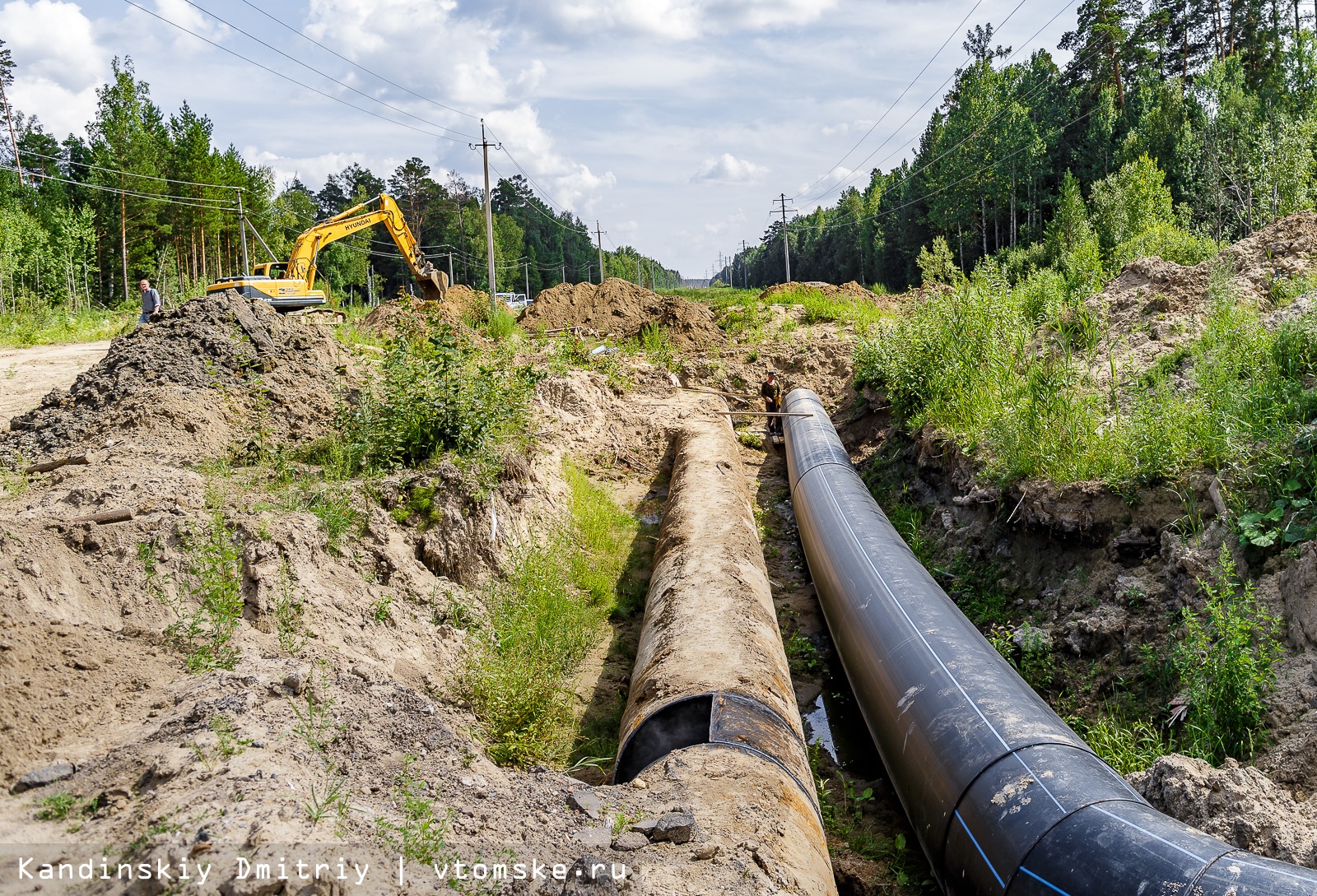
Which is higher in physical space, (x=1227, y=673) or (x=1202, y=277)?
(x=1202, y=277)

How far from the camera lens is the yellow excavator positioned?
44.3 feet

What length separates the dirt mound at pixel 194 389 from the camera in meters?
6.41

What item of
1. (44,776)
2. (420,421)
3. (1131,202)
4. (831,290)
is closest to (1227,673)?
(44,776)

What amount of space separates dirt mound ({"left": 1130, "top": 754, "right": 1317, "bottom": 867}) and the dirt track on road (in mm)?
10757

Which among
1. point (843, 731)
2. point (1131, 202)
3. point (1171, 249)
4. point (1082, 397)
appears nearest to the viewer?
point (843, 731)

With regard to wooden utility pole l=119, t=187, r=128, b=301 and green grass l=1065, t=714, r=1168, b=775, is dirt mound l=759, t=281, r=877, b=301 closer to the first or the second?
green grass l=1065, t=714, r=1168, b=775

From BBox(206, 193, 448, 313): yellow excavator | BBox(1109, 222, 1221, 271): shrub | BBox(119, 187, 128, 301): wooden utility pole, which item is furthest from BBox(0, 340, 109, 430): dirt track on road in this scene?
BBox(119, 187, 128, 301): wooden utility pole

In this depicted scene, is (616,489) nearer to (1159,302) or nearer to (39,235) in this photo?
(1159,302)

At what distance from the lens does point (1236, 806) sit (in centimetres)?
327

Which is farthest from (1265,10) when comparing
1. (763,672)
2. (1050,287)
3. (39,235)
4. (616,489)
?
(39,235)

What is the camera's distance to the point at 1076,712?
486cm

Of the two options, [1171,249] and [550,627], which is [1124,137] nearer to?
[1171,249]

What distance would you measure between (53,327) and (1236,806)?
2285 centimetres

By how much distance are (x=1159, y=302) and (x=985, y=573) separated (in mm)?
4596
